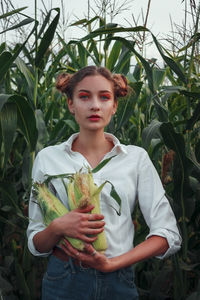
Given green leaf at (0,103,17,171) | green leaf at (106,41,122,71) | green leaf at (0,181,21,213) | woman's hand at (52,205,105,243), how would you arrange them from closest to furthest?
woman's hand at (52,205,105,243)
green leaf at (0,103,17,171)
green leaf at (0,181,21,213)
green leaf at (106,41,122,71)

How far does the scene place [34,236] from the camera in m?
1.25

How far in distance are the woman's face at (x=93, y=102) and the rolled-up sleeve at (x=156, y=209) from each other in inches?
7.0

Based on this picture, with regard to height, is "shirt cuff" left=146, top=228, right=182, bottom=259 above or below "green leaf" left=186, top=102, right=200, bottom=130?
→ below

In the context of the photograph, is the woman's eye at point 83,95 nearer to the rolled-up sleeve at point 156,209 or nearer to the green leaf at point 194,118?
the rolled-up sleeve at point 156,209

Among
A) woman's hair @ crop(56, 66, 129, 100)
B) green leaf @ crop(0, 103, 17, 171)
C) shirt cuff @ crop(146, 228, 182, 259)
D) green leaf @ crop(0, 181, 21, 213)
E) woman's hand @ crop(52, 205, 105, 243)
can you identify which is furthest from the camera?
green leaf @ crop(0, 181, 21, 213)

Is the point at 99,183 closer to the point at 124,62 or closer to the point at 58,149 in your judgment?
the point at 58,149

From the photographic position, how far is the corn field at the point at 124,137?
1468 mm

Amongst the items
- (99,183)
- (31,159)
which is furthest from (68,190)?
(31,159)

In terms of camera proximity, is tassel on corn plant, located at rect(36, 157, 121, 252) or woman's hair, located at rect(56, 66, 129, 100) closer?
tassel on corn plant, located at rect(36, 157, 121, 252)

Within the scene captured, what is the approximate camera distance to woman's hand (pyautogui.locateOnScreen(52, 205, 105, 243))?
3.58 ft

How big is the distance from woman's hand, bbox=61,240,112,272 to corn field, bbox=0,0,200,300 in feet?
1.52

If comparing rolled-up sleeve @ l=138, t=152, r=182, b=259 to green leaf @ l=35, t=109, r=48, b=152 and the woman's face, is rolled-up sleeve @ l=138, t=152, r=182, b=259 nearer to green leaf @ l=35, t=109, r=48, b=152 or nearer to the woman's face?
the woman's face

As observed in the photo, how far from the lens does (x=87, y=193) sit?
111cm

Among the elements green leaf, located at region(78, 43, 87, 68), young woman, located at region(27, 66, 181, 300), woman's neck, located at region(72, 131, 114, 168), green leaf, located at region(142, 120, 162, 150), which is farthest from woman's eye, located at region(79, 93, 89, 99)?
green leaf, located at region(78, 43, 87, 68)
